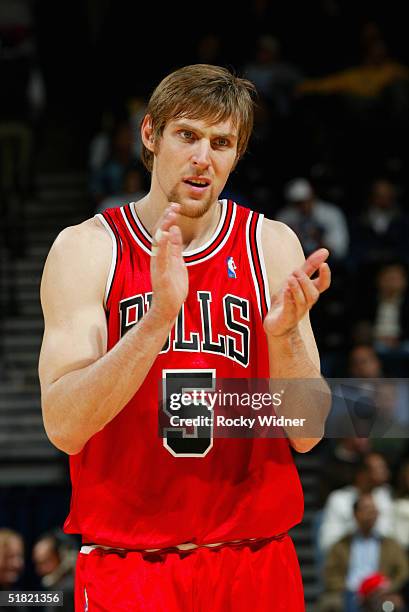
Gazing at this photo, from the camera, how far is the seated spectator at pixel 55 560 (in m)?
8.01

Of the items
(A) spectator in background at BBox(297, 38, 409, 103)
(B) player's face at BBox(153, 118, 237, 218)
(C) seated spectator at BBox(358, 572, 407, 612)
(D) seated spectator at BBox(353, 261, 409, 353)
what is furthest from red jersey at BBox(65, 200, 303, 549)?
(A) spectator in background at BBox(297, 38, 409, 103)

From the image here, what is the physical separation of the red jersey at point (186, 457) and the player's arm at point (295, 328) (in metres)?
0.11

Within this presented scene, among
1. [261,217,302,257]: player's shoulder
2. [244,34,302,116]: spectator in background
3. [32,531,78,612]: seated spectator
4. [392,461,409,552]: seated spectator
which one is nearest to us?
[261,217,302,257]: player's shoulder

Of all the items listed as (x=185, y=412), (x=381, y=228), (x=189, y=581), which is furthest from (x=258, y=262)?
(x=381, y=228)

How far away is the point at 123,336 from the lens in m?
3.55

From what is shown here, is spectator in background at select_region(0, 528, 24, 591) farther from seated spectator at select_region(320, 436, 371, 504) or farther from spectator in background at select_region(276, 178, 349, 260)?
spectator in background at select_region(276, 178, 349, 260)

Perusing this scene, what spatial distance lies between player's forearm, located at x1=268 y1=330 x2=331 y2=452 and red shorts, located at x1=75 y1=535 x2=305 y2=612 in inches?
15.6

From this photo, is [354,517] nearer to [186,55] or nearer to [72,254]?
[72,254]

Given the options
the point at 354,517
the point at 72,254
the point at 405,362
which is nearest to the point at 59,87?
the point at 405,362

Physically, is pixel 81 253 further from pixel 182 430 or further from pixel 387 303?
pixel 387 303

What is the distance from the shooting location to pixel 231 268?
388 centimetres

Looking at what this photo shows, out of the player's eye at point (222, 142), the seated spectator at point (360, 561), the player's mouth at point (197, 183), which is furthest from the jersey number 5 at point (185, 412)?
the seated spectator at point (360, 561)

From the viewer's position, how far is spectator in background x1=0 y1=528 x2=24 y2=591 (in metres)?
8.05

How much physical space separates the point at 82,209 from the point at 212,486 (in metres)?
8.93
